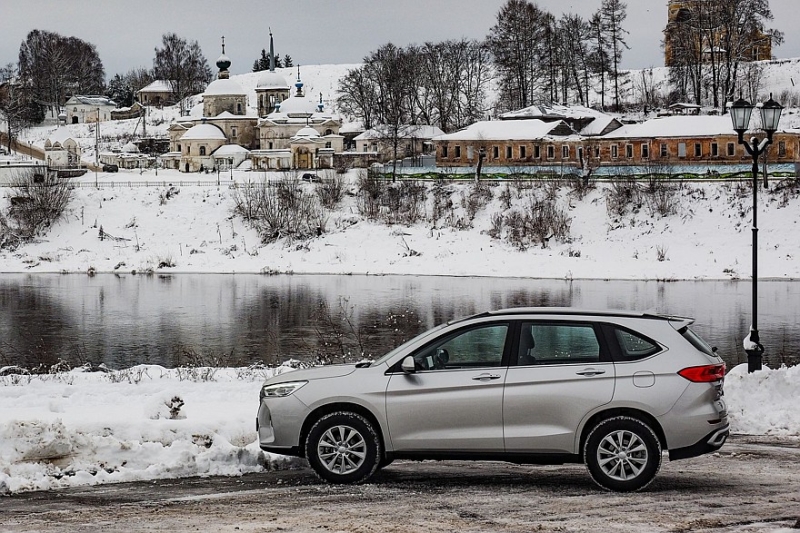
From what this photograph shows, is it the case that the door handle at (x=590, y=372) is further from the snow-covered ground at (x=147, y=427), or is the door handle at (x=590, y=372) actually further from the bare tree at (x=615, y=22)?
the bare tree at (x=615, y=22)

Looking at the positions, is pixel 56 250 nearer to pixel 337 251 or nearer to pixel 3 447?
pixel 337 251

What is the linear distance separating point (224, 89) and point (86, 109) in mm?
36663

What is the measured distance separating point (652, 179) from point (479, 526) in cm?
5221

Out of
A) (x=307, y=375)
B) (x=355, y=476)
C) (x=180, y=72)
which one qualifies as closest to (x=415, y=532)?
(x=355, y=476)

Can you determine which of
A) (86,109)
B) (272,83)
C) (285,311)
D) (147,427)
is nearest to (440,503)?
(147,427)

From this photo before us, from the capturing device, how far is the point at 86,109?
123 metres

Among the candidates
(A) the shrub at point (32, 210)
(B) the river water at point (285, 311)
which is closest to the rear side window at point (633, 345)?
(B) the river water at point (285, 311)

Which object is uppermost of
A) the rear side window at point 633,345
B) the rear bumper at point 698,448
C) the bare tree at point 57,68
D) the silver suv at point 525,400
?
the bare tree at point 57,68

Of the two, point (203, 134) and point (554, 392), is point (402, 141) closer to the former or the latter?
point (203, 134)

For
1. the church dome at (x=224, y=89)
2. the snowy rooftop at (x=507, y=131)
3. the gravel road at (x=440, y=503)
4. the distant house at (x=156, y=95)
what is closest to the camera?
the gravel road at (x=440, y=503)

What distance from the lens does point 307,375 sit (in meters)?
10.3

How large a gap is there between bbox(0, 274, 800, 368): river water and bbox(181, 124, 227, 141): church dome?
35.8 m

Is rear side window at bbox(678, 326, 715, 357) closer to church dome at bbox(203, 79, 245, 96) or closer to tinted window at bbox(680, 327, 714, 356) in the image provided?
tinted window at bbox(680, 327, 714, 356)

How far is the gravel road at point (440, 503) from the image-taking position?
8.58m
